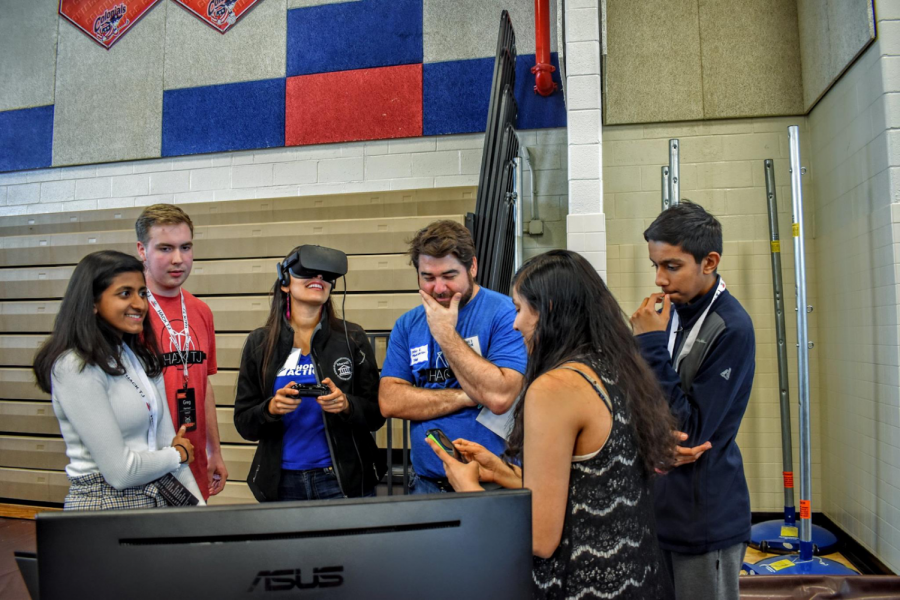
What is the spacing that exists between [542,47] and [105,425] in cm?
361

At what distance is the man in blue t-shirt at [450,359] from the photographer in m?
1.72

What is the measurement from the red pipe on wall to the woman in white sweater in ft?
10.7

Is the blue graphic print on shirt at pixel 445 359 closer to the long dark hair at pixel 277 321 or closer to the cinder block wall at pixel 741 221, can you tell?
the long dark hair at pixel 277 321

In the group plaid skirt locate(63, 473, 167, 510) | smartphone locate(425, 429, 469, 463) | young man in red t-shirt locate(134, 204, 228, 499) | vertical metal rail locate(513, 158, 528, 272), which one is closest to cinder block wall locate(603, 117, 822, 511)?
vertical metal rail locate(513, 158, 528, 272)

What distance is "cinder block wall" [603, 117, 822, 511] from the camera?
11.9 feet

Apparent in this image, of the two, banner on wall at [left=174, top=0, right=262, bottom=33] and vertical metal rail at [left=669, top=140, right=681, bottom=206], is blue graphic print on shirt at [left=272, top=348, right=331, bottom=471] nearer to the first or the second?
vertical metal rail at [left=669, top=140, right=681, bottom=206]

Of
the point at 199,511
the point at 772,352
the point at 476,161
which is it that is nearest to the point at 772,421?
the point at 772,352

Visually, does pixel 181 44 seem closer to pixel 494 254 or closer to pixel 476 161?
pixel 476 161

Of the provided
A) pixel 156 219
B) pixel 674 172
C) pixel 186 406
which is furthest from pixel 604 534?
pixel 674 172

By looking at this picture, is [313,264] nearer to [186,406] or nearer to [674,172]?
[186,406]

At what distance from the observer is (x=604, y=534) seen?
96 cm

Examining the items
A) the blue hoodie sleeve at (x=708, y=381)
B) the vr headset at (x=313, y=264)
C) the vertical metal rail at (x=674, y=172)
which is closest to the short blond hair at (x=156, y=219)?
the vr headset at (x=313, y=264)

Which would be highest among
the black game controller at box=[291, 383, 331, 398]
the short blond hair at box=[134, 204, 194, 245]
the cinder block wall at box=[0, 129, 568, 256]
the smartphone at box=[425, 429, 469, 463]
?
the cinder block wall at box=[0, 129, 568, 256]

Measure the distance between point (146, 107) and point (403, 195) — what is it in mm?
2486
